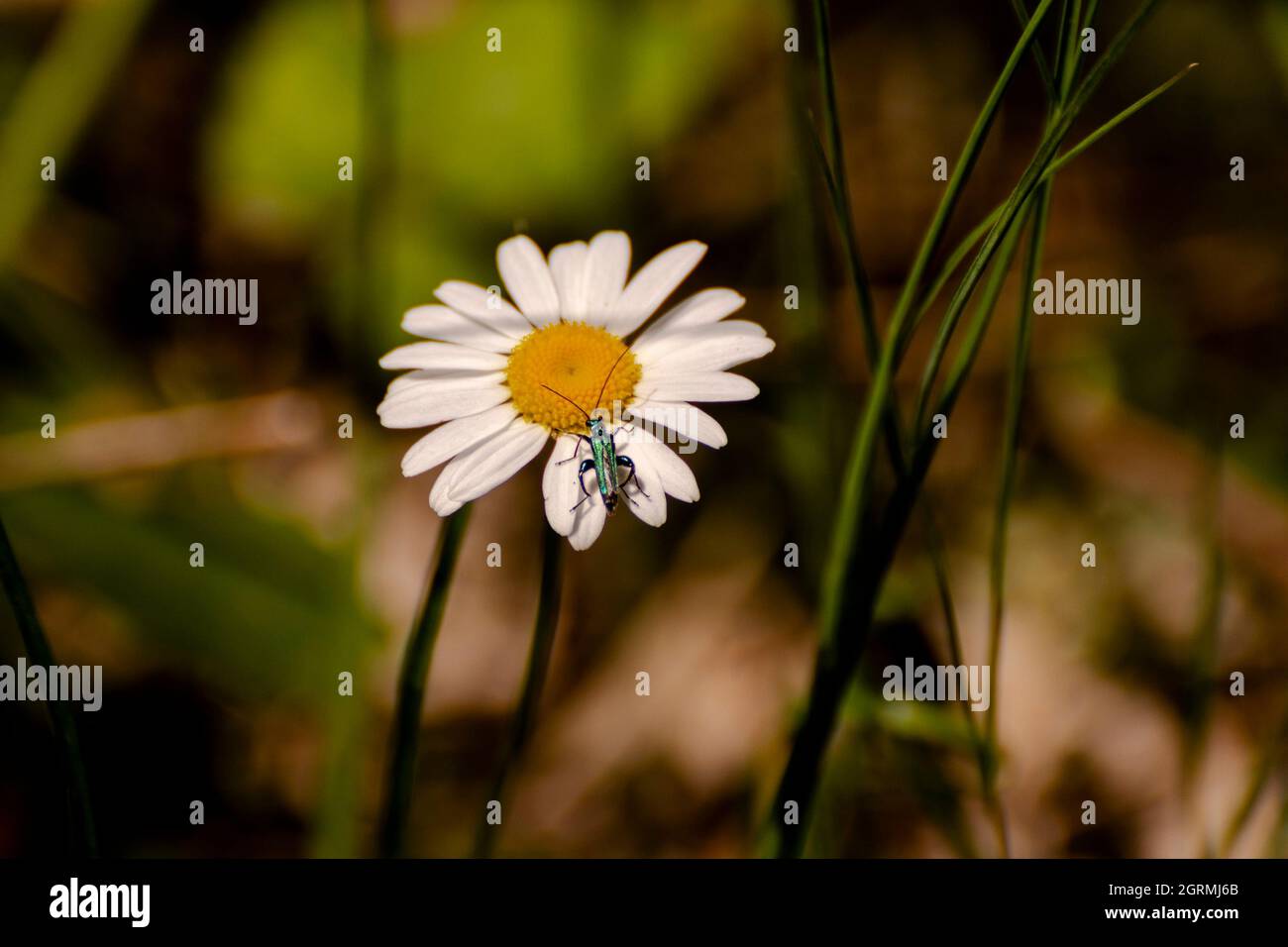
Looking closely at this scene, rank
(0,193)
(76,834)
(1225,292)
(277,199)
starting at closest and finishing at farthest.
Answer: (76,834)
(0,193)
(1225,292)
(277,199)

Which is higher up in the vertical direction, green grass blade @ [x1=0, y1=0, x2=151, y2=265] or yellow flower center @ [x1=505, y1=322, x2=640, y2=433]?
green grass blade @ [x1=0, y1=0, x2=151, y2=265]

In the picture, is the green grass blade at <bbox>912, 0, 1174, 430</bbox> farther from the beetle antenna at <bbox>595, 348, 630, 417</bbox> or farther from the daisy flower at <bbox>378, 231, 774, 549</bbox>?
the beetle antenna at <bbox>595, 348, 630, 417</bbox>

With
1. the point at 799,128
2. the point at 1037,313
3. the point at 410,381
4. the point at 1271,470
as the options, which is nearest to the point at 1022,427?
the point at 1037,313


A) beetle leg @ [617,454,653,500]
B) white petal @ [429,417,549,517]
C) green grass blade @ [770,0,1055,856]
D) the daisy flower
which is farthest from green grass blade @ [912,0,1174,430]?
white petal @ [429,417,549,517]

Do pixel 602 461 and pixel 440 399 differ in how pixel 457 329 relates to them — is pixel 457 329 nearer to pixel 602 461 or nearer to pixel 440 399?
pixel 440 399

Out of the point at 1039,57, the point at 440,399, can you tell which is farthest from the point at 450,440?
the point at 1039,57

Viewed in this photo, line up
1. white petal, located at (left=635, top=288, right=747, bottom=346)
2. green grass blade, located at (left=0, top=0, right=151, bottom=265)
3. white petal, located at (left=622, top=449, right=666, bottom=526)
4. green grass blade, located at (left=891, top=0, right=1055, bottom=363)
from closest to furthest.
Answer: green grass blade, located at (left=891, top=0, right=1055, bottom=363), white petal, located at (left=622, top=449, right=666, bottom=526), white petal, located at (left=635, top=288, right=747, bottom=346), green grass blade, located at (left=0, top=0, right=151, bottom=265)
